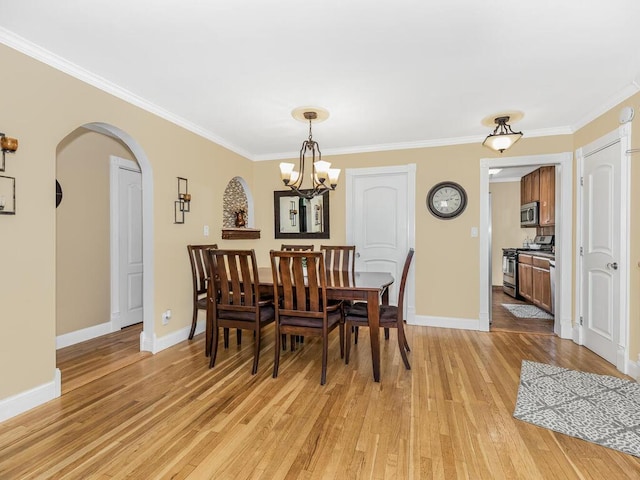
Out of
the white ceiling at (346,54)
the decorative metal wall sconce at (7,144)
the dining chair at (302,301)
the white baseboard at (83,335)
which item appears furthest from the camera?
the white baseboard at (83,335)

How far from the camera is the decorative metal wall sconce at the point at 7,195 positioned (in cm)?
196

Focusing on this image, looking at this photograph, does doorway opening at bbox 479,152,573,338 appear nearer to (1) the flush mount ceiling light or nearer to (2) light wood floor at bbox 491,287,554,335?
(2) light wood floor at bbox 491,287,554,335

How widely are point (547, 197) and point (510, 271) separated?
158 cm

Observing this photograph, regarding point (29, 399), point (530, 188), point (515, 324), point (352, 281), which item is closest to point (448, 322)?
point (515, 324)

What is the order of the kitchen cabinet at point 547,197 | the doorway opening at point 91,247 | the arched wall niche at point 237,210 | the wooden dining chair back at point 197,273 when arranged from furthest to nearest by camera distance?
the kitchen cabinet at point 547,197, the arched wall niche at point 237,210, the wooden dining chair back at point 197,273, the doorway opening at point 91,247

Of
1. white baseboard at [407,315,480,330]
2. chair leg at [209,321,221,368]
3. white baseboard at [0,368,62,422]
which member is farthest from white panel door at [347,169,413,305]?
white baseboard at [0,368,62,422]

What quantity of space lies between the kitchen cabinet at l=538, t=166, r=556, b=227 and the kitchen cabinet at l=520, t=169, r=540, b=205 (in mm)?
176

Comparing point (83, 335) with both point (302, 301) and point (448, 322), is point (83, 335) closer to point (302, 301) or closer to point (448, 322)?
point (302, 301)

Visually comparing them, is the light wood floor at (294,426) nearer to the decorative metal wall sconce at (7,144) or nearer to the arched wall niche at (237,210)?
the decorative metal wall sconce at (7,144)

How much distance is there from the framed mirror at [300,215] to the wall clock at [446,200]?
140 centimetres

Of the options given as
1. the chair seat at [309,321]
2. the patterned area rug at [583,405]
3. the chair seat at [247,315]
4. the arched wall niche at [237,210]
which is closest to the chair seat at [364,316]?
the chair seat at [309,321]

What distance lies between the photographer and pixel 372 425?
1.96 m

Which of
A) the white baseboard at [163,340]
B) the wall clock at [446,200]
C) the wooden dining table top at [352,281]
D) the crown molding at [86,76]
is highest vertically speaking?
the crown molding at [86,76]

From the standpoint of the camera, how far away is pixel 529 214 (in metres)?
5.73
